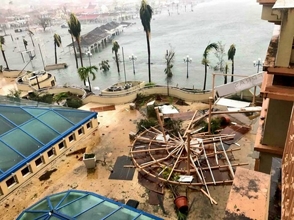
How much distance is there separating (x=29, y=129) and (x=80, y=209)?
9130 mm

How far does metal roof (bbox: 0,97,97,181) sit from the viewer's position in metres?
16.3

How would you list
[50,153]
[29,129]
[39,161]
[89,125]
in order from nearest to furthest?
[39,161] → [29,129] → [50,153] → [89,125]

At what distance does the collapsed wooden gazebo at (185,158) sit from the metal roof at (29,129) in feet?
17.6

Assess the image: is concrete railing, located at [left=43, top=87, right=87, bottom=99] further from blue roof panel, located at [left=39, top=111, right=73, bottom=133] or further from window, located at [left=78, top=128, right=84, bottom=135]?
blue roof panel, located at [left=39, top=111, right=73, bottom=133]

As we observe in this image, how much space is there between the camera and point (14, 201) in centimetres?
1577

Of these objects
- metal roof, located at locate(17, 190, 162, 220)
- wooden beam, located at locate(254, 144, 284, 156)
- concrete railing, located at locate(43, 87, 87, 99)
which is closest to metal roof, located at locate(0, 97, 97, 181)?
metal roof, located at locate(17, 190, 162, 220)

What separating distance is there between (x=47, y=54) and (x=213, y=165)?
3038 inches

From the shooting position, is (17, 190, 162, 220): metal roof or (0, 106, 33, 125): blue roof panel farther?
(0, 106, 33, 125): blue roof panel

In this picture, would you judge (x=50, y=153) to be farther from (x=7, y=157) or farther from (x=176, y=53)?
(x=176, y=53)

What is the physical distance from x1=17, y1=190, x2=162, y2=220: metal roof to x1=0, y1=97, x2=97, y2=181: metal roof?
494cm

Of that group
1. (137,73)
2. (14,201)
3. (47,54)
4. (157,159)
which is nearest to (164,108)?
(157,159)

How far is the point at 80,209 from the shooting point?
1152cm

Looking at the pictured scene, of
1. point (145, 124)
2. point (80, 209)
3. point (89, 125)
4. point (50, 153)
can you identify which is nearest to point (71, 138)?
point (89, 125)

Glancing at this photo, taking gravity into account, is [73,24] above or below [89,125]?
above
